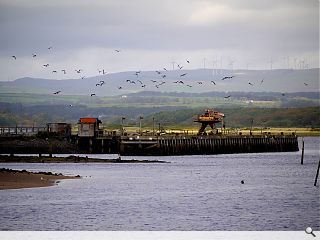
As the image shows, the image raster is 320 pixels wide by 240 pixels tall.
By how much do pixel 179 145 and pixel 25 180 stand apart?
41230 mm

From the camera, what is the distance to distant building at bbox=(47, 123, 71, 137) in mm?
93062

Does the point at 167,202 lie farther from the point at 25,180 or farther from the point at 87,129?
the point at 87,129

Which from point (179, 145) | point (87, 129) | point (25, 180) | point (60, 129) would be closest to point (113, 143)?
point (87, 129)

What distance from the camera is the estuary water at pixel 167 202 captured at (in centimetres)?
3528

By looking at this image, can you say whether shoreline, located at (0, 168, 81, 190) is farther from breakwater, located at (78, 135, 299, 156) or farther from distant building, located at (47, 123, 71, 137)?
distant building, located at (47, 123, 71, 137)

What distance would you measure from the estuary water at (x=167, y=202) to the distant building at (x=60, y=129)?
2711 centimetres

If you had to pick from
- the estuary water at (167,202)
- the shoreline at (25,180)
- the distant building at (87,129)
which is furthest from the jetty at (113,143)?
the shoreline at (25,180)

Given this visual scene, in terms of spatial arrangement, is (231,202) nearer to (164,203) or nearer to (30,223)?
(164,203)

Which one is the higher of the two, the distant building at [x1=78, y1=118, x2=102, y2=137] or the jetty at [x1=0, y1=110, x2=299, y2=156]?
the distant building at [x1=78, y1=118, x2=102, y2=137]

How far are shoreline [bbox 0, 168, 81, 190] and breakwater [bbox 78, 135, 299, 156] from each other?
1343 inches

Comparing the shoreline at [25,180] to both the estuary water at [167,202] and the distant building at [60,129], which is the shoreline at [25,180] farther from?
the distant building at [60,129]

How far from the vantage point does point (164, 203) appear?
42.5 meters

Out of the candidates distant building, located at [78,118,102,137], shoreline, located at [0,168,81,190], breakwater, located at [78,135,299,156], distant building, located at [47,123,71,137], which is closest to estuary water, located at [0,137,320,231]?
shoreline, located at [0,168,81,190]
